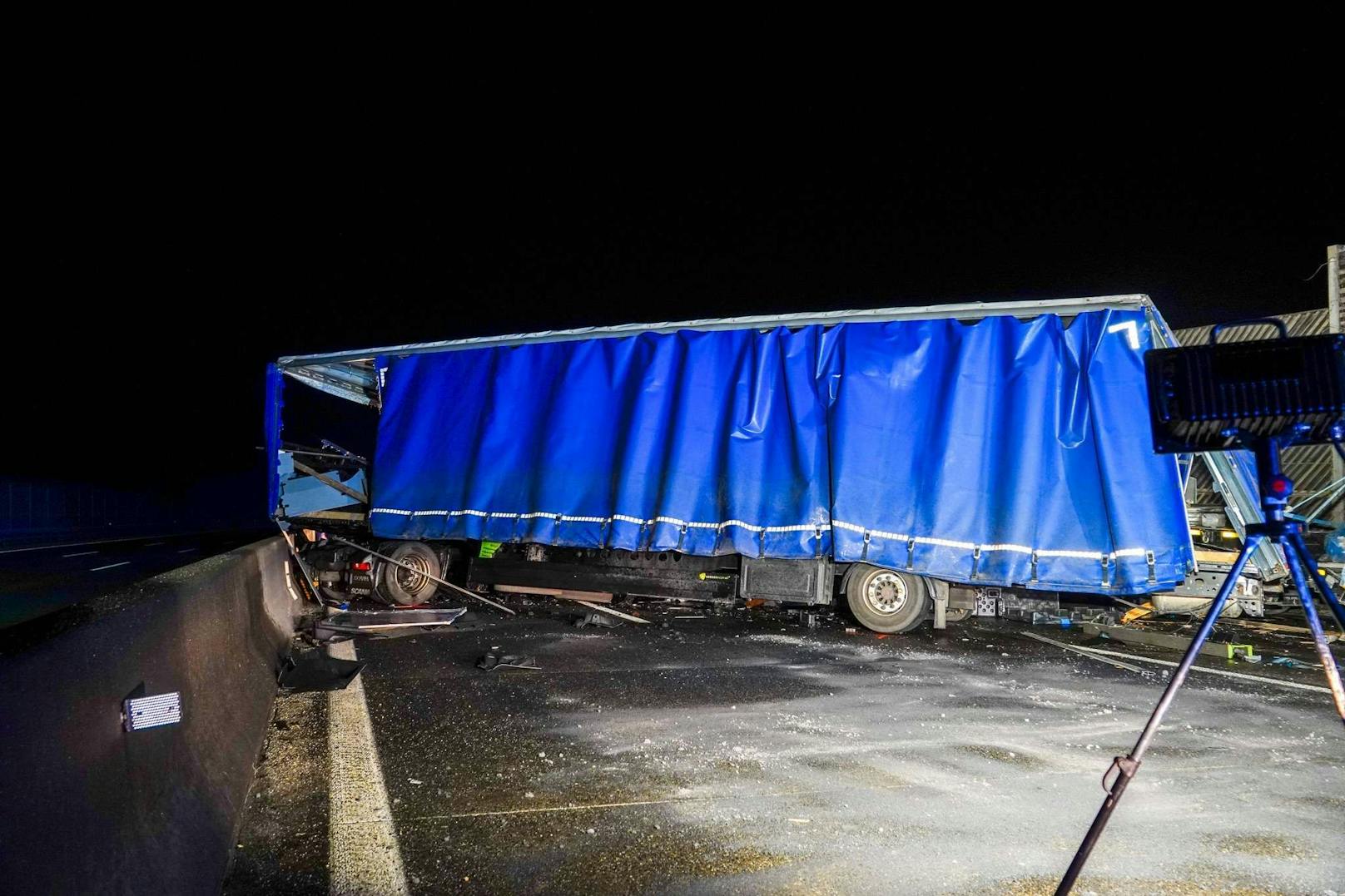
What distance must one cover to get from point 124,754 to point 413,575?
730cm

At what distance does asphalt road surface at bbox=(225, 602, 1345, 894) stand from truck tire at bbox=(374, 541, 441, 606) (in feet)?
10.9

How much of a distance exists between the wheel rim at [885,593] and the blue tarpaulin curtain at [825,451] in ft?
1.98

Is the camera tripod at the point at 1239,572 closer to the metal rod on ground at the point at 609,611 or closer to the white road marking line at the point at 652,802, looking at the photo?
the white road marking line at the point at 652,802

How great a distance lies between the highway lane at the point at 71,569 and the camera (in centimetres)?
919

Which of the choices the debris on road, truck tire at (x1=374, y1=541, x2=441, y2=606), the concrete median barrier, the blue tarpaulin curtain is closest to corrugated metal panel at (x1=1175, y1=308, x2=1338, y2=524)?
the blue tarpaulin curtain

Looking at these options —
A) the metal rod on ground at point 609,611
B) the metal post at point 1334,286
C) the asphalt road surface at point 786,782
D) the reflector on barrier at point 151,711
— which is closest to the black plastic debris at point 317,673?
the asphalt road surface at point 786,782

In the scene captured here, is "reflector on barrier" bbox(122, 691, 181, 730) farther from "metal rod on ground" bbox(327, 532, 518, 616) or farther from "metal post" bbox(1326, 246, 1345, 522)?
"metal post" bbox(1326, 246, 1345, 522)

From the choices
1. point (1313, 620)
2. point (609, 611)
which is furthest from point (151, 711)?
point (609, 611)

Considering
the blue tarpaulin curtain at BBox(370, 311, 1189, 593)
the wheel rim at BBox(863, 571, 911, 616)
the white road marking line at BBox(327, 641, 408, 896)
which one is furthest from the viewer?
the wheel rim at BBox(863, 571, 911, 616)

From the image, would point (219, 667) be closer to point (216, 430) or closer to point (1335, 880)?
point (1335, 880)

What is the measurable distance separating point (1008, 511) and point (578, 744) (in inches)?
163

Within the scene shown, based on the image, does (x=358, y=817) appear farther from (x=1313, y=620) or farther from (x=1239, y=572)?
(x=1313, y=620)

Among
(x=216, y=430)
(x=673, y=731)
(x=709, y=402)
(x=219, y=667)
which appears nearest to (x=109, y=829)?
(x=219, y=667)

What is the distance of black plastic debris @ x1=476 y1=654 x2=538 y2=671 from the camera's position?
5.40 meters
